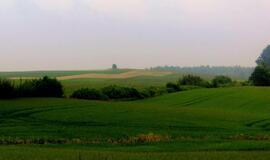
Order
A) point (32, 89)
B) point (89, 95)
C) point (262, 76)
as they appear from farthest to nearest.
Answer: point (262, 76) < point (89, 95) < point (32, 89)

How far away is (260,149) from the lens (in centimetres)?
2719

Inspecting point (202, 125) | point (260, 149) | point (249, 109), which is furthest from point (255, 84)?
point (260, 149)

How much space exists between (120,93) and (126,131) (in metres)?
46.9

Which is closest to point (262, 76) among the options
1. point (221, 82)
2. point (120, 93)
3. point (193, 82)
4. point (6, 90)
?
point (221, 82)

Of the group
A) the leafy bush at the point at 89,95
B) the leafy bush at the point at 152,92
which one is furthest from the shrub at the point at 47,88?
the leafy bush at the point at 152,92

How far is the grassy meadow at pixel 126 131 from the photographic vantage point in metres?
23.9

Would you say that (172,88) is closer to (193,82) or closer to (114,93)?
(193,82)

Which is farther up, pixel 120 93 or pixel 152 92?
pixel 120 93

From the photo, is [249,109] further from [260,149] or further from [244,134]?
[260,149]

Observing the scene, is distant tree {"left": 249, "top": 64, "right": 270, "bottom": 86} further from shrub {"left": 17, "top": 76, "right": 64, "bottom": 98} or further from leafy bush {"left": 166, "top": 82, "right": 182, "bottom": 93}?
shrub {"left": 17, "top": 76, "right": 64, "bottom": 98}

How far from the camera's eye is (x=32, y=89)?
7044 cm

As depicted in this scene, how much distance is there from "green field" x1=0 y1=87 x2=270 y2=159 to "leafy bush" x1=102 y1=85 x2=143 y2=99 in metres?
19.0

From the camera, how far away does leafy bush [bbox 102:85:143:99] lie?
8300 cm

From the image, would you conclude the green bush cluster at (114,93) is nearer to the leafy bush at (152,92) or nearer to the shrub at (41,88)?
the leafy bush at (152,92)
